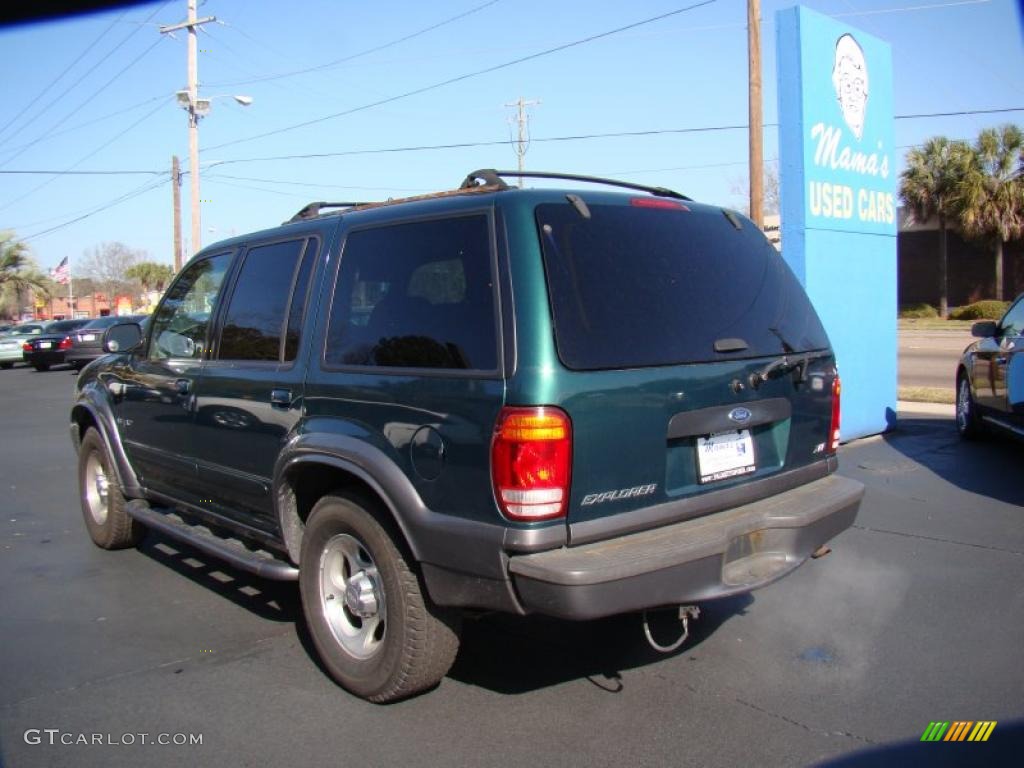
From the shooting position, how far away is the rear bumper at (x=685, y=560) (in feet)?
9.82

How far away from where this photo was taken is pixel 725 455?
11.8ft

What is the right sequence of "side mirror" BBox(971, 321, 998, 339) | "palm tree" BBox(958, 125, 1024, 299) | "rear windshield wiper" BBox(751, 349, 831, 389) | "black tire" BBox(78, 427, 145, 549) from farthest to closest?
"palm tree" BBox(958, 125, 1024, 299), "side mirror" BBox(971, 321, 998, 339), "black tire" BBox(78, 427, 145, 549), "rear windshield wiper" BBox(751, 349, 831, 389)

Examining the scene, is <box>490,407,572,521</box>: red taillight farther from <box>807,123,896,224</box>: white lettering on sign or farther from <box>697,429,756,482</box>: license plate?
<box>807,123,896,224</box>: white lettering on sign

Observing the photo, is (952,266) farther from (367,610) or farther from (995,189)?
(367,610)

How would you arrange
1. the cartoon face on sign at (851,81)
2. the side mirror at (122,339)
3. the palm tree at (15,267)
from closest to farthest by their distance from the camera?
the side mirror at (122,339) < the cartoon face on sign at (851,81) < the palm tree at (15,267)

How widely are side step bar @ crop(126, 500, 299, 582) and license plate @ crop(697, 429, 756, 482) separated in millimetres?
1886

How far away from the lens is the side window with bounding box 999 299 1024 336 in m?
7.89

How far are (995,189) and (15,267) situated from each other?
1922 inches

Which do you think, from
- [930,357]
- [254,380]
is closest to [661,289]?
[254,380]

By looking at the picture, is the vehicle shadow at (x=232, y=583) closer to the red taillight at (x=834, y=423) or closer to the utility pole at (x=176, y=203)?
the red taillight at (x=834, y=423)

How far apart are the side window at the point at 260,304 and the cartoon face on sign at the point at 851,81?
6.77 m

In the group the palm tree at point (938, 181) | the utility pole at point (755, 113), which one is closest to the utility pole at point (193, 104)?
the utility pole at point (755, 113)

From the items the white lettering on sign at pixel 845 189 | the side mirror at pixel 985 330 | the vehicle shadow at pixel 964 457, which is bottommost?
the vehicle shadow at pixel 964 457

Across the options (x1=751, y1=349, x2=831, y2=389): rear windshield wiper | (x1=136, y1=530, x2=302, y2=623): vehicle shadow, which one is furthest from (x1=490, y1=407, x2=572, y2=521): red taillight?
(x1=136, y1=530, x2=302, y2=623): vehicle shadow
